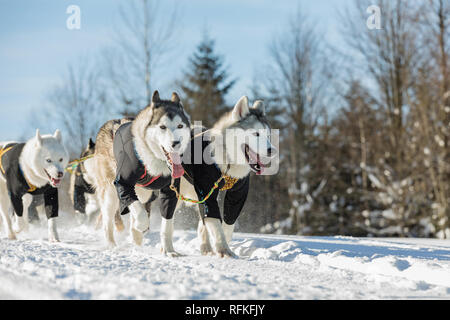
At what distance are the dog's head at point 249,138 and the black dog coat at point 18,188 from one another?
9.65 ft

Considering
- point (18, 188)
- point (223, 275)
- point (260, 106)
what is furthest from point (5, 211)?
point (223, 275)

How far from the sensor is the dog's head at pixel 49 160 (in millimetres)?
6203

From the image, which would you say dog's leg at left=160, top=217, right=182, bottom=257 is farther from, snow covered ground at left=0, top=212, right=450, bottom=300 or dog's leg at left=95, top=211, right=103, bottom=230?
dog's leg at left=95, top=211, right=103, bottom=230

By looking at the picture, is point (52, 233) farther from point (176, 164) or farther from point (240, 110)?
point (240, 110)

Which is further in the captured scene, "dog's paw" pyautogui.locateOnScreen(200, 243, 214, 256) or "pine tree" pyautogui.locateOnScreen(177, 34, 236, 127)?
"pine tree" pyautogui.locateOnScreen(177, 34, 236, 127)

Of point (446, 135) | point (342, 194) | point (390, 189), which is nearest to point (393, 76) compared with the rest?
point (446, 135)

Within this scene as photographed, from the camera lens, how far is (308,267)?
179 inches

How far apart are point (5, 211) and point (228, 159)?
12.4 feet

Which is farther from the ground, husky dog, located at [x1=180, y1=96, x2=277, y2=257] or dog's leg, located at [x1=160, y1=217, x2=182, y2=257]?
husky dog, located at [x1=180, y1=96, x2=277, y2=257]

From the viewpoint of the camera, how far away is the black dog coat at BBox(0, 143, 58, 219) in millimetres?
6441

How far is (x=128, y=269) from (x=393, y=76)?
49.6 feet

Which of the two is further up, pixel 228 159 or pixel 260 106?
pixel 260 106

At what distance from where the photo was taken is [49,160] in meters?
6.24

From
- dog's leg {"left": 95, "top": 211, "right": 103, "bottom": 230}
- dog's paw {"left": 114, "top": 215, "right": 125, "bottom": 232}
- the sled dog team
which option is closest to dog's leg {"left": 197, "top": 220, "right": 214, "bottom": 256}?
the sled dog team
